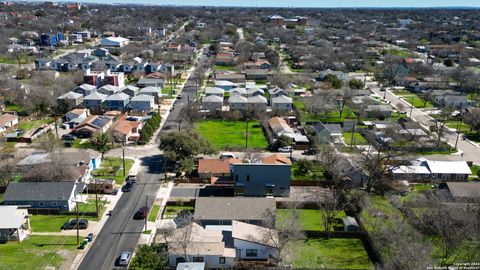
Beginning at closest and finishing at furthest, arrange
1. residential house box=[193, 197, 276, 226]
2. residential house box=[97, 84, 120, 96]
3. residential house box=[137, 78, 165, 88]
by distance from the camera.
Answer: residential house box=[193, 197, 276, 226], residential house box=[97, 84, 120, 96], residential house box=[137, 78, 165, 88]

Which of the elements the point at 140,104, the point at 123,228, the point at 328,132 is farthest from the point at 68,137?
the point at 328,132

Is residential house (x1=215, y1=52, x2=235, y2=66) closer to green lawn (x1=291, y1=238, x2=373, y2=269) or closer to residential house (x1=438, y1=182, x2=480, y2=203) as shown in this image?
residential house (x1=438, y1=182, x2=480, y2=203)

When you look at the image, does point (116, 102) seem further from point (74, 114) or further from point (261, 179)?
point (261, 179)

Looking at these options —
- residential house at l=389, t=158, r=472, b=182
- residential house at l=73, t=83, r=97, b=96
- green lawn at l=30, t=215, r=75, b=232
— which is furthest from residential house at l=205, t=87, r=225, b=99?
green lawn at l=30, t=215, r=75, b=232

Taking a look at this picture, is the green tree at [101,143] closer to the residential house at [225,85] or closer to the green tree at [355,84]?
the residential house at [225,85]

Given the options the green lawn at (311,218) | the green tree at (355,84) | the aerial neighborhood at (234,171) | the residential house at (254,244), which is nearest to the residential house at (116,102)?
the aerial neighborhood at (234,171)

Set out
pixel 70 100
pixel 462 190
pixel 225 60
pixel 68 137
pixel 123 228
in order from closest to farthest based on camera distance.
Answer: pixel 123 228 → pixel 462 190 → pixel 68 137 → pixel 70 100 → pixel 225 60

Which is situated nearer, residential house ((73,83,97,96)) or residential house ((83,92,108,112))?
residential house ((83,92,108,112))
